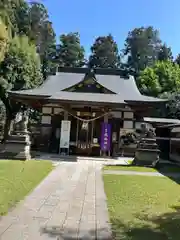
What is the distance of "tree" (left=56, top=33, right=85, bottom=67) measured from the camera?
169ft

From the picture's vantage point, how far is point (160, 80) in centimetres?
3697

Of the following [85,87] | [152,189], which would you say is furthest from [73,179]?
[85,87]

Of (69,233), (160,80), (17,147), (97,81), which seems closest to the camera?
(69,233)

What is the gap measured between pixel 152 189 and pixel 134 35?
55.6 meters

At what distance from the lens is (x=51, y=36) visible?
5153 cm

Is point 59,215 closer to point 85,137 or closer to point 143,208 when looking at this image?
point 143,208

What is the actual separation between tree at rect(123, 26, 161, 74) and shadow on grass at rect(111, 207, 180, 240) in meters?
51.7

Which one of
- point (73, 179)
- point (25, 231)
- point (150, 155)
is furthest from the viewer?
point (150, 155)

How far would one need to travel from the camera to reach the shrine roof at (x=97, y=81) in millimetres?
16452

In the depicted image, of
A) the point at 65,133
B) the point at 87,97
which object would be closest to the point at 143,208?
the point at 65,133

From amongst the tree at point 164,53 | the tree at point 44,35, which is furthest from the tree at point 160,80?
the tree at point 164,53

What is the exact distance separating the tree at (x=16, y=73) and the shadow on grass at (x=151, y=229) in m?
18.3

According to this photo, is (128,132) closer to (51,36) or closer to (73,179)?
(73,179)

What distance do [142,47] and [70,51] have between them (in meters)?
14.7
